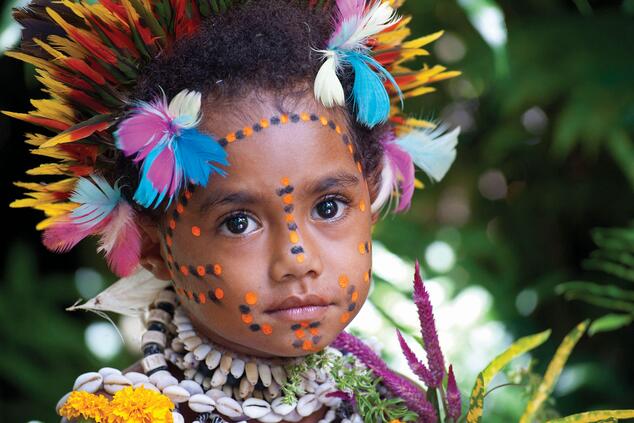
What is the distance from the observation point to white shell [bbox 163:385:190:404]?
1.22 m

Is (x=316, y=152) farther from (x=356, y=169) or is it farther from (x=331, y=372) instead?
(x=331, y=372)

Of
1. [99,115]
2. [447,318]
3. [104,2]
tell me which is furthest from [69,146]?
[447,318]

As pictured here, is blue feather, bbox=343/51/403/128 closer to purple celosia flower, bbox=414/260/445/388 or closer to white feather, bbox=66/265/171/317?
purple celosia flower, bbox=414/260/445/388

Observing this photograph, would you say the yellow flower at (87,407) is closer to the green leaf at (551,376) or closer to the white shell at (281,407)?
the white shell at (281,407)

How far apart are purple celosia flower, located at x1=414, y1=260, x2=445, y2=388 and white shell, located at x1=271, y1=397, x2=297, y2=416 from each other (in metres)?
0.20

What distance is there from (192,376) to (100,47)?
0.48 m

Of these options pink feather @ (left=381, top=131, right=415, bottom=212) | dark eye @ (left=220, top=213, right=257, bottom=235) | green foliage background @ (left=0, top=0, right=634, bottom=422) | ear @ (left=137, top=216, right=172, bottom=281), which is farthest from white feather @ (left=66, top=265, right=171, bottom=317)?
green foliage background @ (left=0, top=0, right=634, bottom=422)

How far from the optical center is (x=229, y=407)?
122cm

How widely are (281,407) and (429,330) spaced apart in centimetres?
24

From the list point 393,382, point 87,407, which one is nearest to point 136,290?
point 87,407

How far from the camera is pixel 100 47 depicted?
1.19 meters

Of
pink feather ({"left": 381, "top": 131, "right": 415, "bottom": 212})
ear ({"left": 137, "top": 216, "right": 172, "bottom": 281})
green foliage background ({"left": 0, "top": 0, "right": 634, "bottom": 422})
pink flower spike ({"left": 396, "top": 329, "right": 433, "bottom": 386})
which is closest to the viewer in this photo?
pink flower spike ({"left": 396, "top": 329, "right": 433, "bottom": 386})

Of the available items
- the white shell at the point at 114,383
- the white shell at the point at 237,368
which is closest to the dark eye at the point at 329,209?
the white shell at the point at 237,368

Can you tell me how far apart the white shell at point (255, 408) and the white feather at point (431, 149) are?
0.47 meters
